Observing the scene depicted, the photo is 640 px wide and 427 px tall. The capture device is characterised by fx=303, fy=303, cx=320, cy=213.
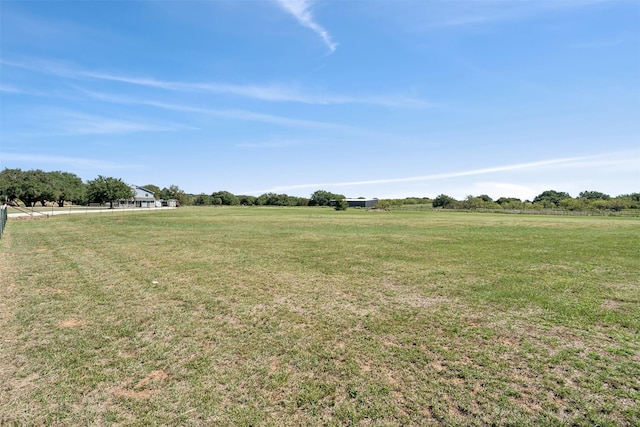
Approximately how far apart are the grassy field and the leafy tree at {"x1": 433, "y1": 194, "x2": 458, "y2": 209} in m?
86.2

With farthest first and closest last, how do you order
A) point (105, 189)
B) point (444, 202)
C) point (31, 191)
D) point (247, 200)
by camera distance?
1. point (247, 200)
2. point (444, 202)
3. point (31, 191)
4. point (105, 189)

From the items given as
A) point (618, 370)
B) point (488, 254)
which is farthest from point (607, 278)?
point (618, 370)

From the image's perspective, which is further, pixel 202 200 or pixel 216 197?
pixel 216 197

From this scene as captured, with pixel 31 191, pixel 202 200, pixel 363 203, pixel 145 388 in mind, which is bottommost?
pixel 145 388

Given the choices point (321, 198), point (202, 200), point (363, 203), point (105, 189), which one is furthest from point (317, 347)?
point (321, 198)

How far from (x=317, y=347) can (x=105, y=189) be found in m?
78.4

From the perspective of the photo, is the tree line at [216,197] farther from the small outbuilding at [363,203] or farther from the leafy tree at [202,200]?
the small outbuilding at [363,203]

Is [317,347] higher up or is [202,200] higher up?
[202,200]

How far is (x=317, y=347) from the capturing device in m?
Result: 4.60

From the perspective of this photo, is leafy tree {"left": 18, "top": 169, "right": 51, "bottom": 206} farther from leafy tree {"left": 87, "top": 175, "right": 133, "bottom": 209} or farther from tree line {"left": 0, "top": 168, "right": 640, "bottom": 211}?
leafy tree {"left": 87, "top": 175, "right": 133, "bottom": 209}

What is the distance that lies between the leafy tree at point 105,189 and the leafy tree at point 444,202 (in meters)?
85.8

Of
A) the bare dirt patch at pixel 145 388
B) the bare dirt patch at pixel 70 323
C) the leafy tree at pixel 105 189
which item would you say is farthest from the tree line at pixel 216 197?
the bare dirt patch at pixel 145 388

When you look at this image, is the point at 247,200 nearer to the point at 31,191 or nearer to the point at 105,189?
the point at 105,189

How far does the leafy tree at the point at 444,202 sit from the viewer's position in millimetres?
90562
